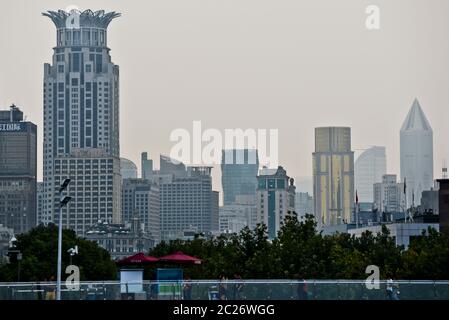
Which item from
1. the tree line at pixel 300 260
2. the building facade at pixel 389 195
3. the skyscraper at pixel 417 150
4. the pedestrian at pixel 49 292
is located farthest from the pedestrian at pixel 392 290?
the building facade at pixel 389 195

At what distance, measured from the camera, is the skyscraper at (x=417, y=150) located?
2633 inches

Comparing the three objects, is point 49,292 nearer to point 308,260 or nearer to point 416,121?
point 308,260

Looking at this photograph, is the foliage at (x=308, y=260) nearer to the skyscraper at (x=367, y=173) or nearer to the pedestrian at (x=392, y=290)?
the pedestrian at (x=392, y=290)

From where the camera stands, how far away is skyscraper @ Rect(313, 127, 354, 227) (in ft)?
426

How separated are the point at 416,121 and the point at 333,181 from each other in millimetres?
108580

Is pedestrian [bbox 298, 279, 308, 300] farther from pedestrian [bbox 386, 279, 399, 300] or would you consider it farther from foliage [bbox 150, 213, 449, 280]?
foliage [bbox 150, 213, 449, 280]

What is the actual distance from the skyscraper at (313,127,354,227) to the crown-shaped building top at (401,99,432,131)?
30.5m

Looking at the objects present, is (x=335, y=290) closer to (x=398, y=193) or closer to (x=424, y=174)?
(x=424, y=174)

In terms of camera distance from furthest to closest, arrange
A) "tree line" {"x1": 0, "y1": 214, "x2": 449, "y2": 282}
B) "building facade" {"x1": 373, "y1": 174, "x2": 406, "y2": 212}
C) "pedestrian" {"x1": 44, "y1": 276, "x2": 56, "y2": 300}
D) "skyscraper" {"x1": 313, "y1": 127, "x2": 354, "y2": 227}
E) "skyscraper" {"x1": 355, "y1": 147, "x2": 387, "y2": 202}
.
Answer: "building facade" {"x1": 373, "y1": 174, "x2": 406, "y2": 212} < "skyscraper" {"x1": 355, "y1": 147, "x2": 387, "y2": 202} < "skyscraper" {"x1": 313, "y1": 127, "x2": 354, "y2": 227} < "tree line" {"x1": 0, "y1": 214, "x2": 449, "y2": 282} < "pedestrian" {"x1": 44, "y1": 276, "x2": 56, "y2": 300}

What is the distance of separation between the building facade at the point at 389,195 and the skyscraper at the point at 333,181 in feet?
12.8

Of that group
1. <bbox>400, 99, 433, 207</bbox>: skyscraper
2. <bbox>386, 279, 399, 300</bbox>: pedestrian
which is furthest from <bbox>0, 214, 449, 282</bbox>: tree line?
<bbox>386, 279, 399, 300</bbox>: pedestrian
